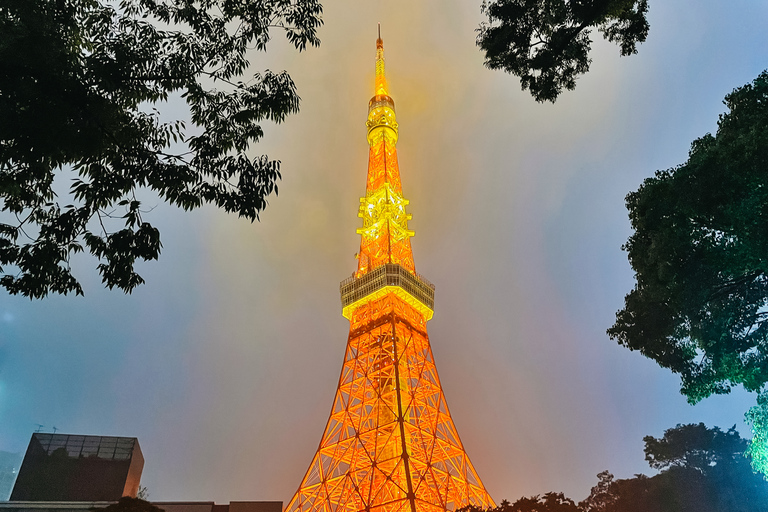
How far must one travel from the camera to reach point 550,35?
8.27m

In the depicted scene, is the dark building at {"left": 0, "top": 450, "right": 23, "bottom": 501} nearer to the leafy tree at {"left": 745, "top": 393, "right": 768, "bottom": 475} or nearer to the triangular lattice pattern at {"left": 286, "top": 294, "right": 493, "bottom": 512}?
the triangular lattice pattern at {"left": 286, "top": 294, "right": 493, "bottom": 512}

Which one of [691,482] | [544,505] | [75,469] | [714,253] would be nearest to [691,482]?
[691,482]

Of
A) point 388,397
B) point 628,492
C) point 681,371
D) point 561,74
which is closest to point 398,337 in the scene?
point 388,397

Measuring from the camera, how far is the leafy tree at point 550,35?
25.7 ft

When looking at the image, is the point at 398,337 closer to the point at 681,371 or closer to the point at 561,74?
the point at 681,371

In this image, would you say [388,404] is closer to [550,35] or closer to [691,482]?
[691,482]

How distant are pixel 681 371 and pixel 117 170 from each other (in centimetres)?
1045

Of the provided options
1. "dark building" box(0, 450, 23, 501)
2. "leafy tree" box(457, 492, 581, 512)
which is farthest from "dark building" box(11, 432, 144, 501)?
"dark building" box(0, 450, 23, 501)

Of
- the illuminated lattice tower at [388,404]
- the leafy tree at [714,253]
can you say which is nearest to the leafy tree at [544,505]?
the leafy tree at [714,253]

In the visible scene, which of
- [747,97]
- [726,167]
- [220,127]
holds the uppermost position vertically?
[747,97]

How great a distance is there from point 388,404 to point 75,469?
1261 cm

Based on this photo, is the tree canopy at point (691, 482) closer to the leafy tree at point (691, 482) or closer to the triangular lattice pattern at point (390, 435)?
the leafy tree at point (691, 482)

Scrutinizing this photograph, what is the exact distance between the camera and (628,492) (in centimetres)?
2208

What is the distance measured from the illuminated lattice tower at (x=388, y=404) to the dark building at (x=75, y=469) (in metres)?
7.02
